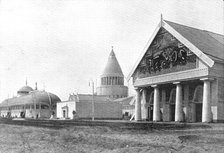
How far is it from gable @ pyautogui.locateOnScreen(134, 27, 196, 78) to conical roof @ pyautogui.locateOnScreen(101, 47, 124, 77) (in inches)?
1914

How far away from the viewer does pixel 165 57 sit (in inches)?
1316

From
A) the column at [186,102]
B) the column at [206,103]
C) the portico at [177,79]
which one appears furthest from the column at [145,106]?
the column at [206,103]

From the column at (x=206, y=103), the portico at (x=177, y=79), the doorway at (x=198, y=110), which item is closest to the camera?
the column at (x=206, y=103)

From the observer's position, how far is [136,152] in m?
8.79

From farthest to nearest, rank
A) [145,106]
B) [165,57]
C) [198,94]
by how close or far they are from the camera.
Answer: [145,106]
[165,57]
[198,94]

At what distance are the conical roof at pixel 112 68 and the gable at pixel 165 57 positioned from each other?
48610mm

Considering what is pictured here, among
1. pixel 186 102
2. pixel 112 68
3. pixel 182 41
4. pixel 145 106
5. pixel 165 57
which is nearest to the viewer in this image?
pixel 182 41

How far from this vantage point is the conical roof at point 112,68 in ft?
286

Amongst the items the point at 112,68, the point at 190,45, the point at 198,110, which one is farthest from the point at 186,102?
the point at 112,68

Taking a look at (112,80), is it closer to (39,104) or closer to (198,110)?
(39,104)

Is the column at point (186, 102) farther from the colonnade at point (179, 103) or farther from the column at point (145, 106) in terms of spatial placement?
the column at point (145, 106)

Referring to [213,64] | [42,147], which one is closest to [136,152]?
[42,147]

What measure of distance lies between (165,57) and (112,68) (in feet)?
178

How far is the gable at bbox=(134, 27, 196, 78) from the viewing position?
102ft
